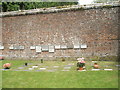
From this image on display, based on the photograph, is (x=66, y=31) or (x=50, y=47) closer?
(x=66, y=31)

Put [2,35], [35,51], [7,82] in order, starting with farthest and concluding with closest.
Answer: [2,35] < [35,51] < [7,82]

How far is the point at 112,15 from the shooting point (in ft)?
46.5

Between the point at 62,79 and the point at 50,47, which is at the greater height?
the point at 50,47

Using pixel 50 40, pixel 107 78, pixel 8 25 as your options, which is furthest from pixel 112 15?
pixel 8 25

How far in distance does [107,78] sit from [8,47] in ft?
33.2

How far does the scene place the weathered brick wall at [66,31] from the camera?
14.3m

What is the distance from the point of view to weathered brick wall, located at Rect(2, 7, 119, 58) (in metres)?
14.3

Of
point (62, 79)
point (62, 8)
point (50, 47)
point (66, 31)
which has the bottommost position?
point (62, 79)

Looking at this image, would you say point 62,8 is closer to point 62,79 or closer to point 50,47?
point 50,47

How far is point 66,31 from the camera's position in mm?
15195

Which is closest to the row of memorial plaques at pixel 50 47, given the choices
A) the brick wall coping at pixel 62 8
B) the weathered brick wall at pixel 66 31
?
the weathered brick wall at pixel 66 31

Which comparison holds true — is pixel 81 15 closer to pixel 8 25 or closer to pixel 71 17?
pixel 71 17

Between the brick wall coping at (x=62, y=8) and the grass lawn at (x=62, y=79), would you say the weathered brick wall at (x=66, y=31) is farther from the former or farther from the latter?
the grass lawn at (x=62, y=79)

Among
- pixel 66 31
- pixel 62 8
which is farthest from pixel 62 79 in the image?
pixel 62 8
